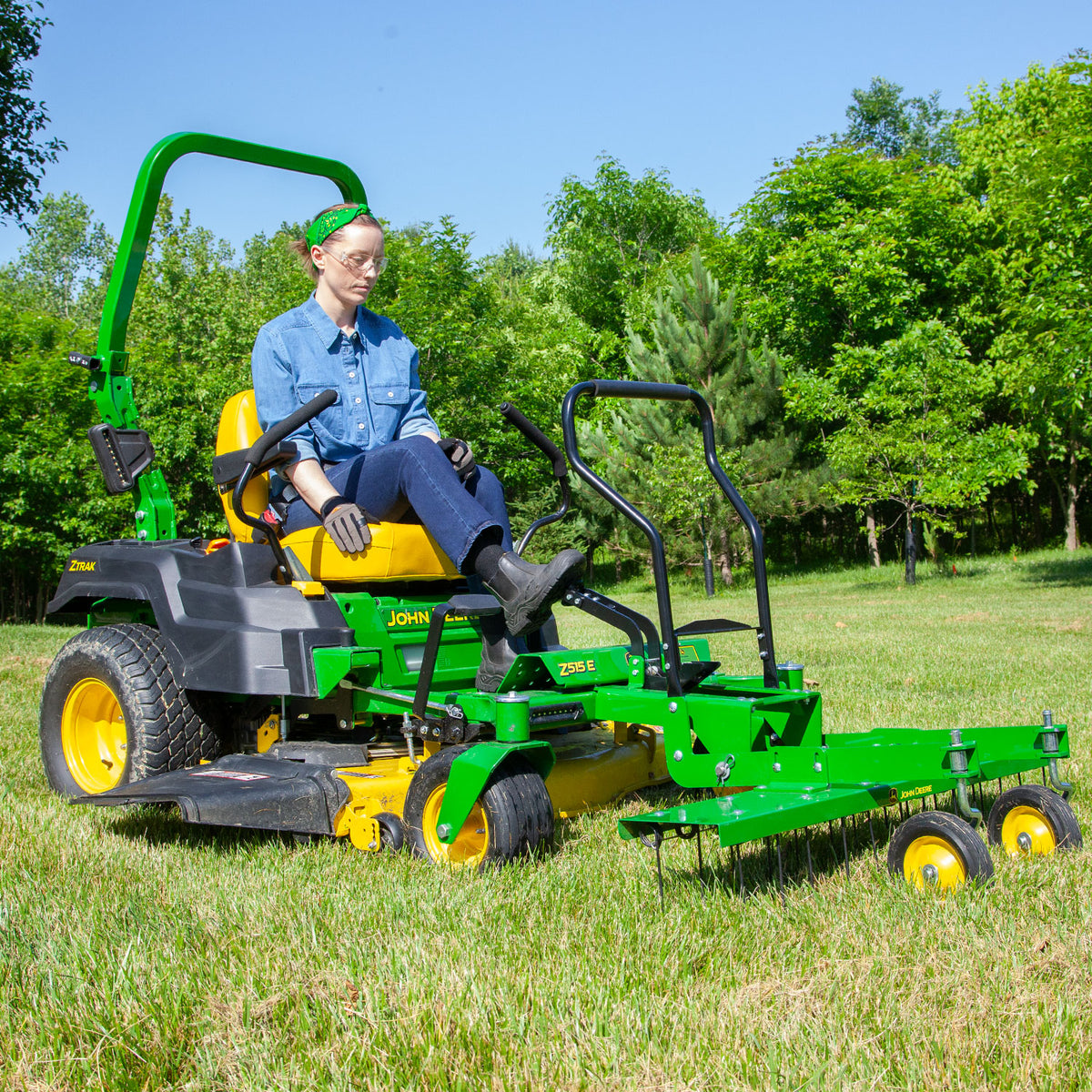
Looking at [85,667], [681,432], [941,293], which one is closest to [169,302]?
[681,432]

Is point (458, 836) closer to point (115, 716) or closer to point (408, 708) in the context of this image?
point (408, 708)

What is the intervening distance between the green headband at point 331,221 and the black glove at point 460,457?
92 centimetres

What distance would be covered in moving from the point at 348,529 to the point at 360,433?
0.71 meters

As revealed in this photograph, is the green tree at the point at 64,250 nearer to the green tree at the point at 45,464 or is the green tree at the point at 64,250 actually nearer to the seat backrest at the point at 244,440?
the green tree at the point at 45,464

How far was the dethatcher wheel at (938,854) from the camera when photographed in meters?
2.68

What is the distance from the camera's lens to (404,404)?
4.48m

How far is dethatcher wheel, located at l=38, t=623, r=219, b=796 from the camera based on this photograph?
4.12 meters

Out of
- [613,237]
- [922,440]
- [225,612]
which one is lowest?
[225,612]

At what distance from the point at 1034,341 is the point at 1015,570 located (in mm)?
6184

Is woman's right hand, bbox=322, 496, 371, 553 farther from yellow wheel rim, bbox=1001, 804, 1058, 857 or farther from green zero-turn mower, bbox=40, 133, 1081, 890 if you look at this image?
yellow wheel rim, bbox=1001, 804, 1058, 857

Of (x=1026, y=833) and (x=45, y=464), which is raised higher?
(x=45, y=464)

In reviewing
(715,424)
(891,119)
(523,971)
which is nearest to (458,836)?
(523,971)

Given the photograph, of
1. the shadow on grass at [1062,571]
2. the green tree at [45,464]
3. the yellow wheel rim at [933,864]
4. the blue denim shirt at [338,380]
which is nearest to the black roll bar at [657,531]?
the yellow wheel rim at [933,864]

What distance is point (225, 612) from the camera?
3.95 meters
